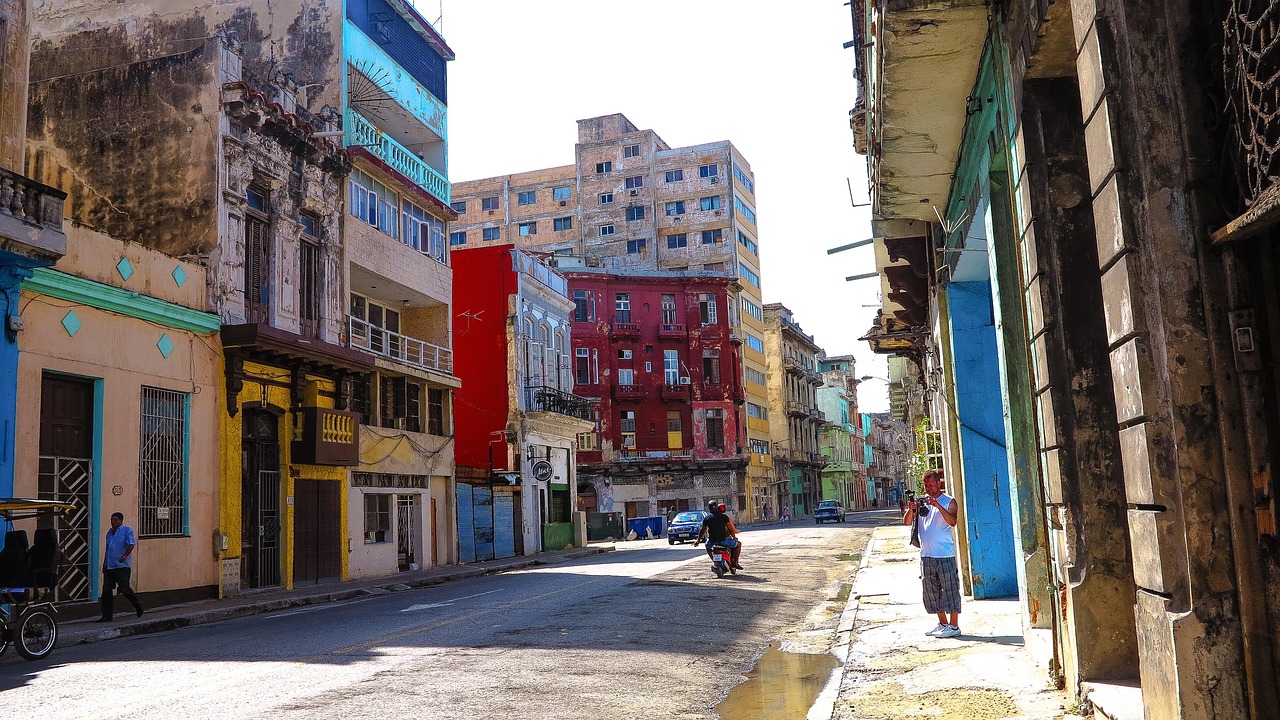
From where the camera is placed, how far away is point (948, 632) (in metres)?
9.91

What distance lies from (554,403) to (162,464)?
75.4ft

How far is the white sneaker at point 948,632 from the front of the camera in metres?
9.89

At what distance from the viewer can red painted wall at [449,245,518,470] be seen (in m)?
38.9

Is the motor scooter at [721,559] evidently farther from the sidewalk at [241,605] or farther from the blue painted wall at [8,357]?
the blue painted wall at [8,357]

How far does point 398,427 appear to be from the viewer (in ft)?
97.0

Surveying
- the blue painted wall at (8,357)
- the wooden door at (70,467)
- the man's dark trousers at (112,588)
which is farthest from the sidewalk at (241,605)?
the blue painted wall at (8,357)

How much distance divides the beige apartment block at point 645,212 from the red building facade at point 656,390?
6.77m

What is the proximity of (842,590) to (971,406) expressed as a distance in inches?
232

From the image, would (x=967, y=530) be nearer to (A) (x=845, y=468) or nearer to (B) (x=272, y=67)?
(B) (x=272, y=67)

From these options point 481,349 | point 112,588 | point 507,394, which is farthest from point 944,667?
point 481,349

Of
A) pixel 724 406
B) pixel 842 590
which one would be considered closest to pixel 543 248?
pixel 724 406

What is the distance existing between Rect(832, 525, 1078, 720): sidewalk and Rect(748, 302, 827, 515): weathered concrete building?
68342mm

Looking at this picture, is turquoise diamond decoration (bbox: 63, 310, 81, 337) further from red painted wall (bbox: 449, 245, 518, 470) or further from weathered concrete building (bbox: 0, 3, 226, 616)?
red painted wall (bbox: 449, 245, 518, 470)

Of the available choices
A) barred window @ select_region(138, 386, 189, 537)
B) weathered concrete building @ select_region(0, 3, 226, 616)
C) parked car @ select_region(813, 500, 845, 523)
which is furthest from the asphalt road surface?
parked car @ select_region(813, 500, 845, 523)
